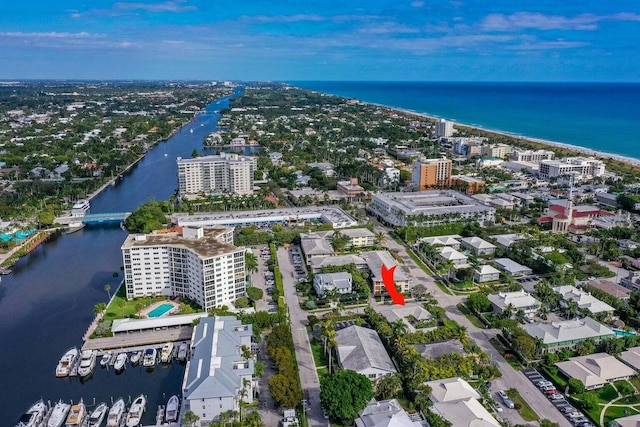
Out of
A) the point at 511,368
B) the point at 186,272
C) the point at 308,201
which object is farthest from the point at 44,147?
the point at 511,368

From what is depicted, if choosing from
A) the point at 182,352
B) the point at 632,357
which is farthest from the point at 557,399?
the point at 182,352

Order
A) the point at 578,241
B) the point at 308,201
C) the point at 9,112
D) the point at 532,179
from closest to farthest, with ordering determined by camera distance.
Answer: the point at 578,241, the point at 308,201, the point at 532,179, the point at 9,112

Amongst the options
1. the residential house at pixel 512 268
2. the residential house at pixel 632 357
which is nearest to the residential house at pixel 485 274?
the residential house at pixel 512 268

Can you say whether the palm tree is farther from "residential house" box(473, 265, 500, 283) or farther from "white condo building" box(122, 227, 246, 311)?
"residential house" box(473, 265, 500, 283)

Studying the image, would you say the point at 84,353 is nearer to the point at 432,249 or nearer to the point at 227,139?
the point at 432,249

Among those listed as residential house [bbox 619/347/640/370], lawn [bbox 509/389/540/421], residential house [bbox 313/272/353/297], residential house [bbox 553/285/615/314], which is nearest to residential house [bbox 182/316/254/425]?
residential house [bbox 313/272/353/297]
